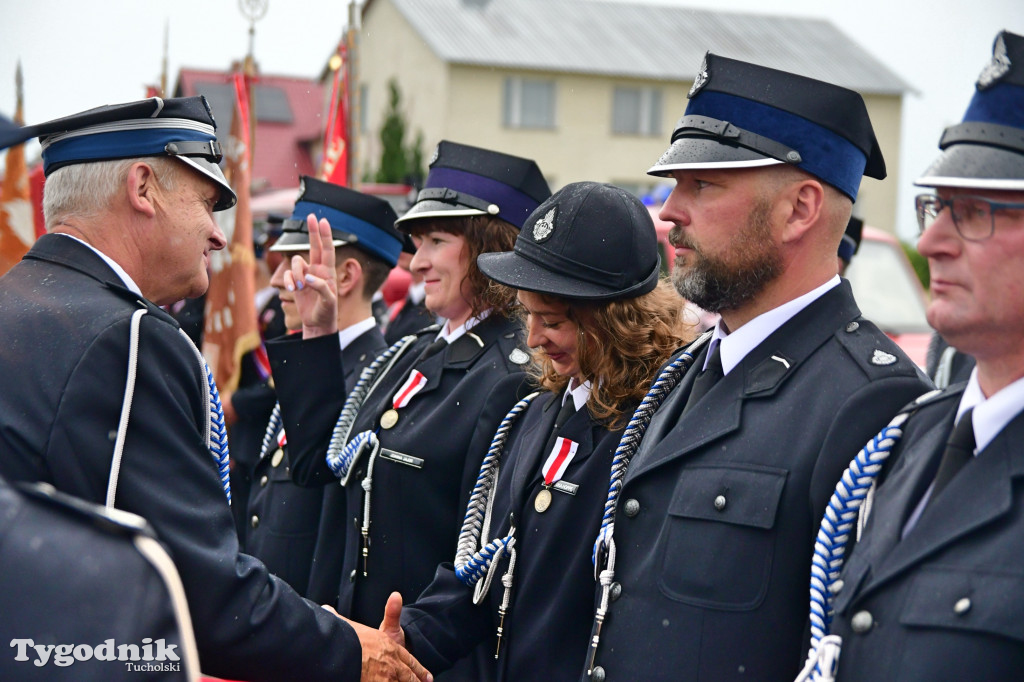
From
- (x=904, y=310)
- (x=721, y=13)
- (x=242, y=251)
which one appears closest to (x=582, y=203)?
(x=242, y=251)

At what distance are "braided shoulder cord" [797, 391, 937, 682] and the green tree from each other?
26.9 metres

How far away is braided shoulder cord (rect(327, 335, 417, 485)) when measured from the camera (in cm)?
382

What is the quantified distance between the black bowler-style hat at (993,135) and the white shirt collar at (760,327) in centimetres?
56

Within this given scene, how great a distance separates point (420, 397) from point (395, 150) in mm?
26063

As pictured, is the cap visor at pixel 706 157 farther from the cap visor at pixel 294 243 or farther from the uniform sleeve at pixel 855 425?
the cap visor at pixel 294 243

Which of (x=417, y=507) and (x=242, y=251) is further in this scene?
(x=242, y=251)

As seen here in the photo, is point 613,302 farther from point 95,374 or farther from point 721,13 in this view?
point 721,13

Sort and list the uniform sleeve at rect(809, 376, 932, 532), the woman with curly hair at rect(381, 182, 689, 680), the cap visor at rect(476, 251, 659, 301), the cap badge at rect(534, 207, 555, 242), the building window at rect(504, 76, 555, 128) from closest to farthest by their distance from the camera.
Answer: the uniform sleeve at rect(809, 376, 932, 532)
the woman with curly hair at rect(381, 182, 689, 680)
the cap visor at rect(476, 251, 659, 301)
the cap badge at rect(534, 207, 555, 242)
the building window at rect(504, 76, 555, 128)

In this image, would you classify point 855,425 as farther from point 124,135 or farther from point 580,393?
point 124,135

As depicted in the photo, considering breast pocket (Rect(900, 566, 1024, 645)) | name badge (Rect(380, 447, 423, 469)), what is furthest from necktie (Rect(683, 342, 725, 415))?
name badge (Rect(380, 447, 423, 469))

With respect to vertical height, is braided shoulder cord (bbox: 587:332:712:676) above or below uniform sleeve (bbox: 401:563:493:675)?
above

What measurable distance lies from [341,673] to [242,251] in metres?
4.36

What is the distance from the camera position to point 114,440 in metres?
2.45

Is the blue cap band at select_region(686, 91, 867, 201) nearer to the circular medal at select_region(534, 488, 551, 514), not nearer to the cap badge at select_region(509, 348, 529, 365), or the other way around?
the circular medal at select_region(534, 488, 551, 514)
